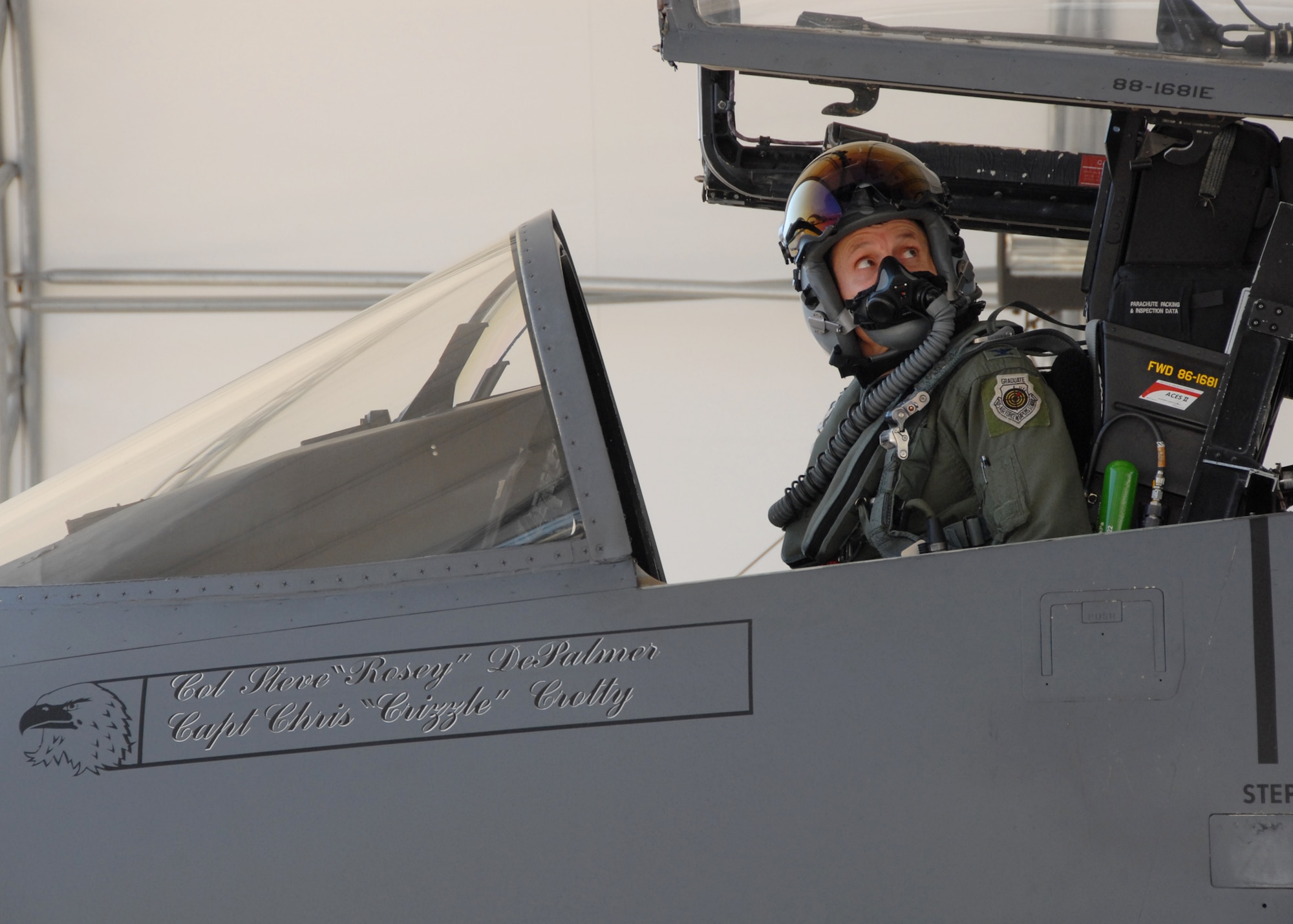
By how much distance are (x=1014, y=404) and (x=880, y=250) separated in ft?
1.86

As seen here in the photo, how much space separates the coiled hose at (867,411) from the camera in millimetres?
2133

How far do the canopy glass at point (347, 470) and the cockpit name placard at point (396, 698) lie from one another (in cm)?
16

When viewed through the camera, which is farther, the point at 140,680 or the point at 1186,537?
the point at 140,680

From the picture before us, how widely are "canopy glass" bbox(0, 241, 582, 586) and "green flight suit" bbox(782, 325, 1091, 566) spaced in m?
0.69

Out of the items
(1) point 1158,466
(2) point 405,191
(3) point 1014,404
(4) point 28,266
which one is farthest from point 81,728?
(4) point 28,266

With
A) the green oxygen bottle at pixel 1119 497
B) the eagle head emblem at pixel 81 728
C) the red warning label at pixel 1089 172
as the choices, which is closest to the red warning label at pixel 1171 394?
the green oxygen bottle at pixel 1119 497

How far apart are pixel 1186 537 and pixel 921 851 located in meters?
0.50

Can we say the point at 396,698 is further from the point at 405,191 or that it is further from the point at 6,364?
the point at 6,364

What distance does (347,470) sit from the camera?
169 centimetres

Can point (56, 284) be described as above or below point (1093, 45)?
above

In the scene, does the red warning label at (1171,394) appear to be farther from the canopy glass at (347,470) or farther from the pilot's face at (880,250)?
the canopy glass at (347,470)

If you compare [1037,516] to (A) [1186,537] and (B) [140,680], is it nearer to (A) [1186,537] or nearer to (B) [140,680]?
(A) [1186,537]

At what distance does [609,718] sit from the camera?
144 cm

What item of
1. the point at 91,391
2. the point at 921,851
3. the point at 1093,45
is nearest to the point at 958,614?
the point at 921,851
